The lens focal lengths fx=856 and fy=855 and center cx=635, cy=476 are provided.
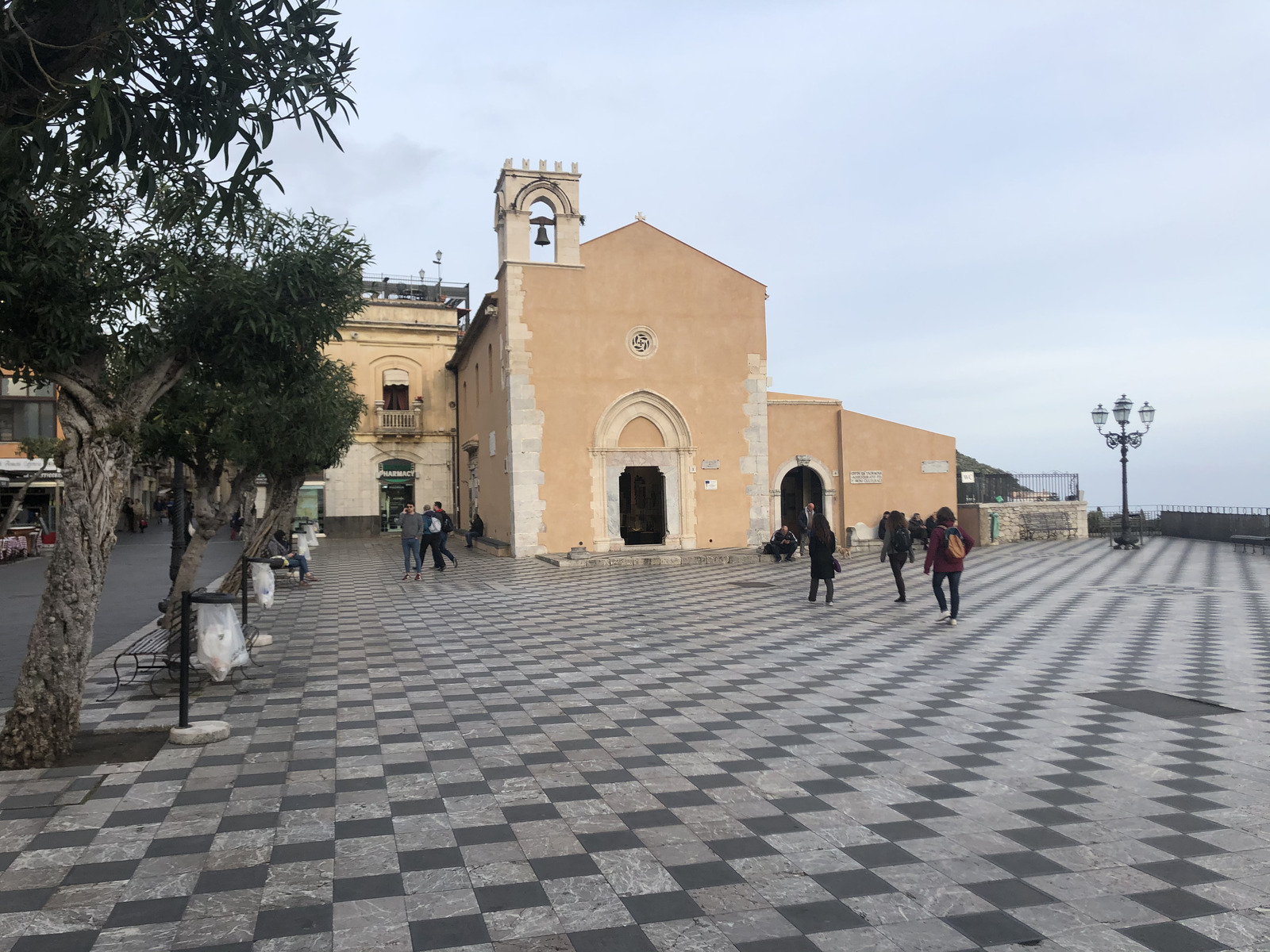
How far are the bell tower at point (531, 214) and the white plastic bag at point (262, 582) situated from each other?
12.8 meters

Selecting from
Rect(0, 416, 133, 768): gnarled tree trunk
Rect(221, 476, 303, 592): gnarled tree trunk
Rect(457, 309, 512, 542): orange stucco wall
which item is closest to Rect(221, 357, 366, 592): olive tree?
Rect(221, 476, 303, 592): gnarled tree trunk

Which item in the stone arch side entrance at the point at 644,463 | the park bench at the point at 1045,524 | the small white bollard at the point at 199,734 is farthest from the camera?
the park bench at the point at 1045,524

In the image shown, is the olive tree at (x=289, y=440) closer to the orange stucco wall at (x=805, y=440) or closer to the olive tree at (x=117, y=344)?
the olive tree at (x=117, y=344)

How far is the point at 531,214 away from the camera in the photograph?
78.1 feet

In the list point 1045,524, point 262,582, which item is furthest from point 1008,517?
point 262,582

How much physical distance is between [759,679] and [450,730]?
10.4 ft

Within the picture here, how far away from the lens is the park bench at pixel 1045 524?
95.5ft

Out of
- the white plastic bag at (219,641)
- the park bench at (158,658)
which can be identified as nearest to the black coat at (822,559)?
the park bench at (158,658)

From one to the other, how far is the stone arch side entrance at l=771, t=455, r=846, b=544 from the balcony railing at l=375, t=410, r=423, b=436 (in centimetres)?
1719

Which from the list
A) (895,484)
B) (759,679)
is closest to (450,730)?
(759,679)

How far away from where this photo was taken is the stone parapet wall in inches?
1113

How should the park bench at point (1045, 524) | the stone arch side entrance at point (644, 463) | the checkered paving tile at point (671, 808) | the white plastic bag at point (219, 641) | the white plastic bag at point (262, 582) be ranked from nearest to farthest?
the checkered paving tile at point (671, 808) → the white plastic bag at point (219, 641) → the white plastic bag at point (262, 582) → the stone arch side entrance at point (644, 463) → the park bench at point (1045, 524)

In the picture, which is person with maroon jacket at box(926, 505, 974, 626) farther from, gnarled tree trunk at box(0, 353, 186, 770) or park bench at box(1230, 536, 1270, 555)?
park bench at box(1230, 536, 1270, 555)

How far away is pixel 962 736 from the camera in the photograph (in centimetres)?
626
